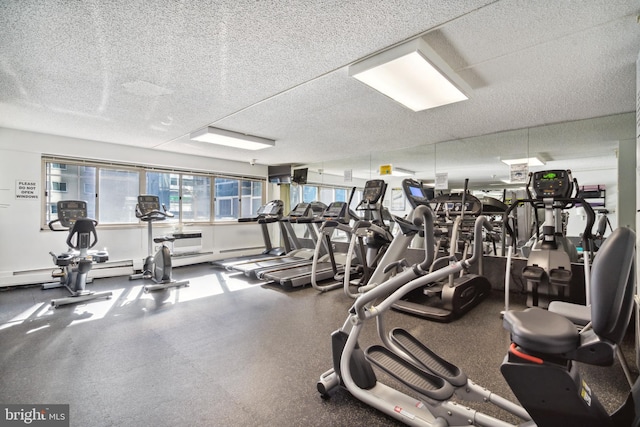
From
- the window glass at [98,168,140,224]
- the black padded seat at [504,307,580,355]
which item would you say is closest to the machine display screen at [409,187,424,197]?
the black padded seat at [504,307,580,355]

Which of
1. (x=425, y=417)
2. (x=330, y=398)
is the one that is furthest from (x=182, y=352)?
(x=425, y=417)

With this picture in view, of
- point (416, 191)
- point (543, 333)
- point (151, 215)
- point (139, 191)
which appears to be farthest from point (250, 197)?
point (543, 333)

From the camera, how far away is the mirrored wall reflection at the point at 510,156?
3953 mm

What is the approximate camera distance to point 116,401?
73.5 inches

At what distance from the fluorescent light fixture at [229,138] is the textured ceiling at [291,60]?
20cm

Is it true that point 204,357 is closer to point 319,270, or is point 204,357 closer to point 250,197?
point 319,270

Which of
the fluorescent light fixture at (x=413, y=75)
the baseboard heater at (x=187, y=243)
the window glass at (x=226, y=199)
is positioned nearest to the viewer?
the fluorescent light fixture at (x=413, y=75)

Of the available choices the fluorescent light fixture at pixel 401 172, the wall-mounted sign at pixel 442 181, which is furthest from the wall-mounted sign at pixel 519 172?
the fluorescent light fixture at pixel 401 172

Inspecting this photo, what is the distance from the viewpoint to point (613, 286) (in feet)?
3.04

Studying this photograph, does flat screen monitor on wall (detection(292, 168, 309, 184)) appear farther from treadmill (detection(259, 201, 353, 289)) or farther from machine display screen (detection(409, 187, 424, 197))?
machine display screen (detection(409, 187, 424, 197))

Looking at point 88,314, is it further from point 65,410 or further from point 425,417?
point 425,417

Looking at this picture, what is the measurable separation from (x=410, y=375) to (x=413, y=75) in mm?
2246

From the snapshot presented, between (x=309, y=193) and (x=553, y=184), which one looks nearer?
(x=553, y=184)

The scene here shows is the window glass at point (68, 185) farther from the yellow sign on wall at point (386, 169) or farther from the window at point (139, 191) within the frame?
the yellow sign on wall at point (386, 169)
